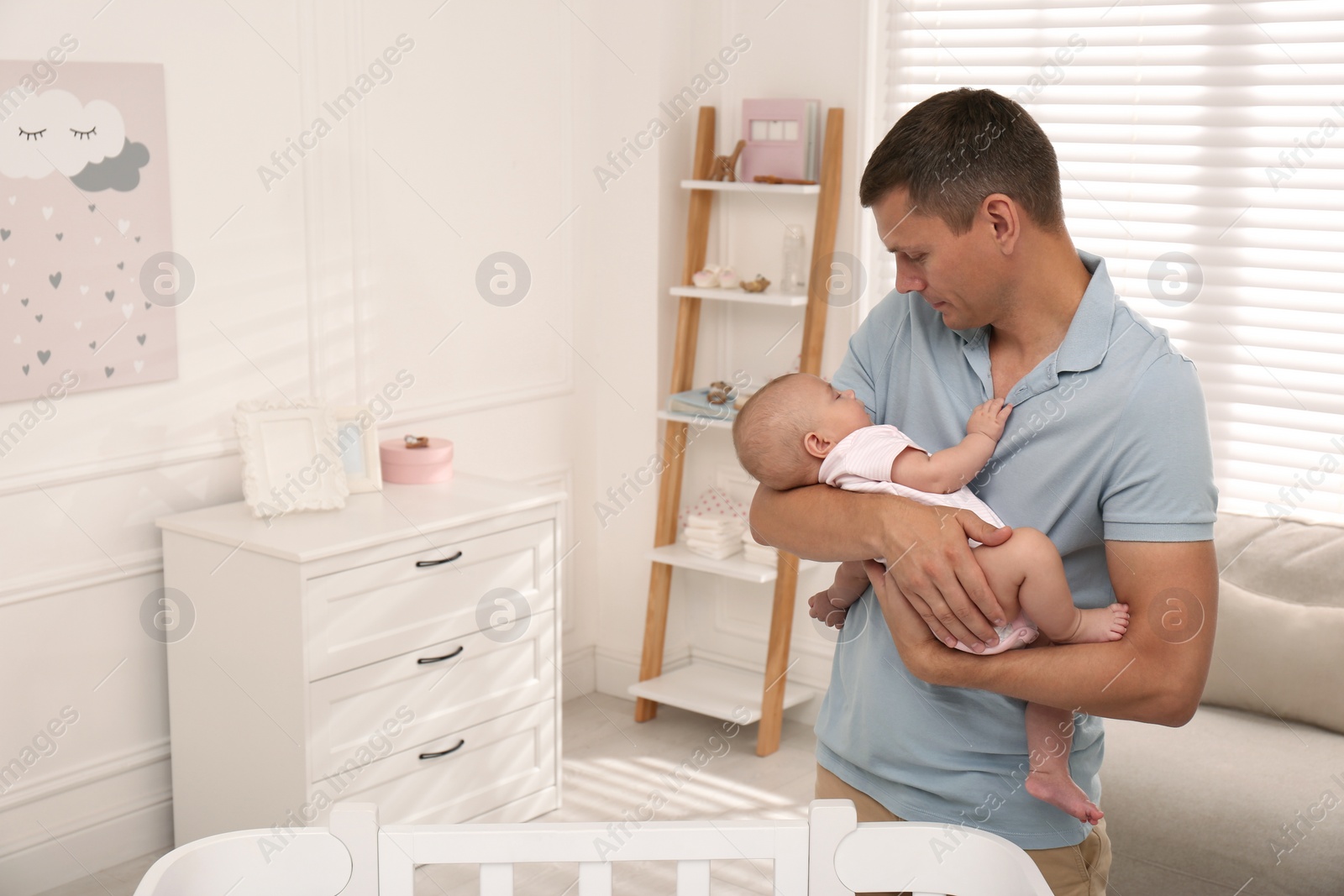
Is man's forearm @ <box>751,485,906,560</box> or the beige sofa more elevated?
man's forearm @ <box>751,485,906,560</box>

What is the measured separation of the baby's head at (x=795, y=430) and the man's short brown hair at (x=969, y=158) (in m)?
0.34

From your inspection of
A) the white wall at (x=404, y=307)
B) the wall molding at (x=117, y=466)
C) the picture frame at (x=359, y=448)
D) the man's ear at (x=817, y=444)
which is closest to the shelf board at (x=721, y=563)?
the white wall at (x=404, y=307)

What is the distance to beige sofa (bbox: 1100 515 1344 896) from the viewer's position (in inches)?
91.0

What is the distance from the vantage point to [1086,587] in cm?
138

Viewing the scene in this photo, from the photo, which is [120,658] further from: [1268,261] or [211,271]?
[1268,261]

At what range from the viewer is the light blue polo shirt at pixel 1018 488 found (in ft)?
4.04

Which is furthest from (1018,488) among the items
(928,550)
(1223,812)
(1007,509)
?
(1223,812)

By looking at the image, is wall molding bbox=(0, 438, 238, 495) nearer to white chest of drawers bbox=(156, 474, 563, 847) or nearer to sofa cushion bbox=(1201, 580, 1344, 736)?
white chest of drawers bbox=(156, 474, 563, 847)

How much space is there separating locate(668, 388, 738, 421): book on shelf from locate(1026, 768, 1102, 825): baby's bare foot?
223cm

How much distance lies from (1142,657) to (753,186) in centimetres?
248

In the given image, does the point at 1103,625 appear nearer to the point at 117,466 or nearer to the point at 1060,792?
the point at 1060,792

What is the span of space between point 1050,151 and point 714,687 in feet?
8.97

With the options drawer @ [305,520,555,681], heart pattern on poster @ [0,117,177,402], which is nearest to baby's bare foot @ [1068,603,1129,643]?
drawer @ [305,520,555,681]

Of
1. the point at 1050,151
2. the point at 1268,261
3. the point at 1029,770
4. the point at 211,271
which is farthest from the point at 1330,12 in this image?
the point at 211,271
